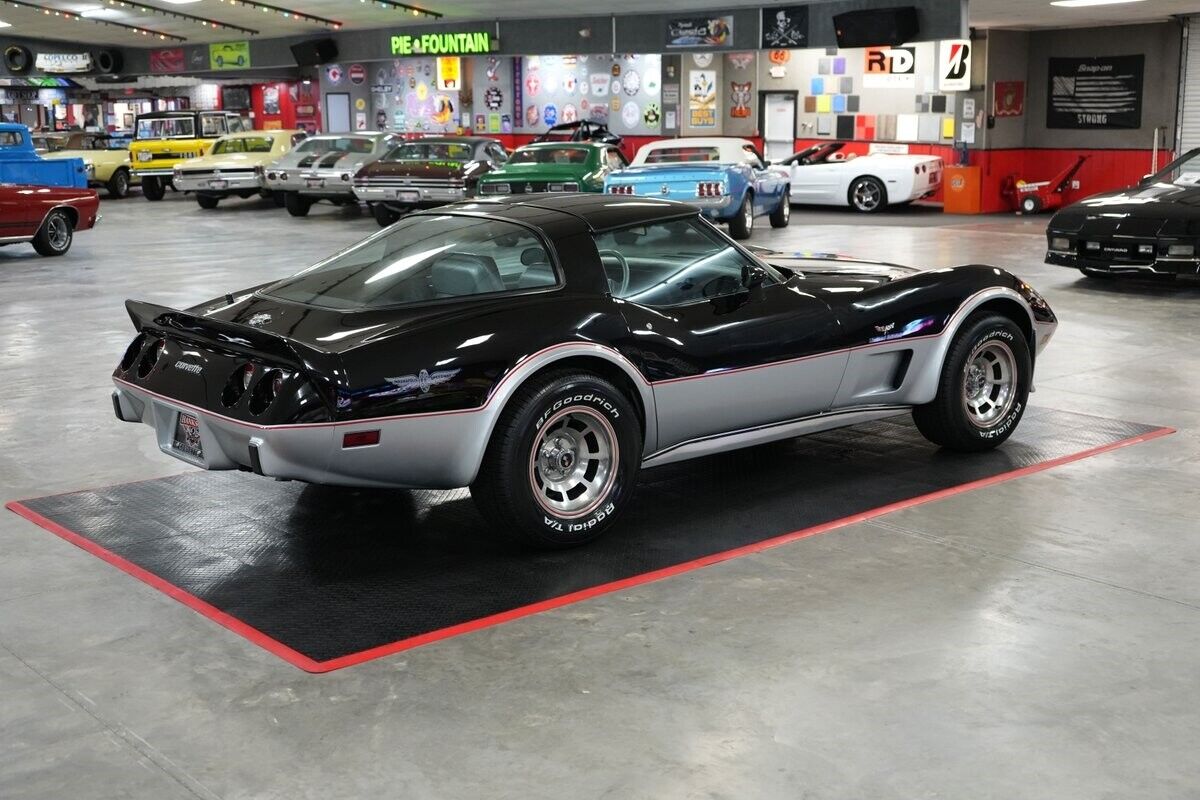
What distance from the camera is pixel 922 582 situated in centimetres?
469

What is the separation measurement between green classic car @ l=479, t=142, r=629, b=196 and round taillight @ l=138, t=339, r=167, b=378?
1297cm

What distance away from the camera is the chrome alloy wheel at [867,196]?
2277 centimetres

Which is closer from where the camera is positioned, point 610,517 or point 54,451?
point 610,517

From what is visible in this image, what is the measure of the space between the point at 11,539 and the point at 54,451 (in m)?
1.50

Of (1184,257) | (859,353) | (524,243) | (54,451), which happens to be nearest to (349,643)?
(524,243)

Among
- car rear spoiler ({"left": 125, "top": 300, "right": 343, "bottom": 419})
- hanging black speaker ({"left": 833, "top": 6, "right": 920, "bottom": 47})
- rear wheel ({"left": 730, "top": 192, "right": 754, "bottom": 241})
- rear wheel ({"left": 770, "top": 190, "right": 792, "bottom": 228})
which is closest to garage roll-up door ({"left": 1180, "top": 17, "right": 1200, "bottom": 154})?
hanging black speaker ({"left": 833, "top": 6, "right": 920, "bottom": 47})

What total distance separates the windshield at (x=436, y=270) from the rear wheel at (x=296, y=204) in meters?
18.2

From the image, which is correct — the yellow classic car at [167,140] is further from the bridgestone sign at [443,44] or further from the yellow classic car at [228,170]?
the bridgestone sign at [443,44]

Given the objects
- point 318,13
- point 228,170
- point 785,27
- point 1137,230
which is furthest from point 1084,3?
point 318,13

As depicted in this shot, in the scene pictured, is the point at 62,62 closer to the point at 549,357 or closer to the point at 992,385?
the point at 992,385

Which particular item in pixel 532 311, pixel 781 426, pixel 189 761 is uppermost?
pixel 532 311

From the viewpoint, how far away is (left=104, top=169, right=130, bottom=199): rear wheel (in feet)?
94.0

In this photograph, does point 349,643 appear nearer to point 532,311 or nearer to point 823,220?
point 532,311

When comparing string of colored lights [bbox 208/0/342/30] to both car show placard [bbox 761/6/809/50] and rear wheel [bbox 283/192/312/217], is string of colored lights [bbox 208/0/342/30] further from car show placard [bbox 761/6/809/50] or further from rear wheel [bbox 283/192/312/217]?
car show placard [bbox 761/6/809/50]
